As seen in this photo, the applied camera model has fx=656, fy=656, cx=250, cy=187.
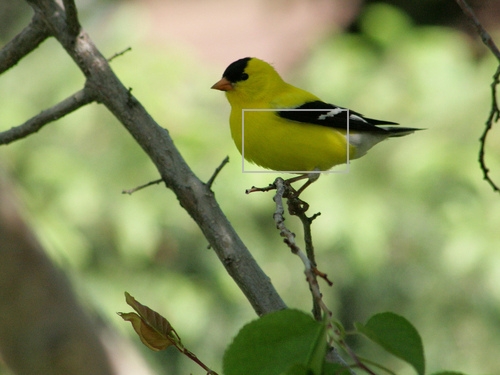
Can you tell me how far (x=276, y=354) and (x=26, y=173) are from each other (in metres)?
4.05

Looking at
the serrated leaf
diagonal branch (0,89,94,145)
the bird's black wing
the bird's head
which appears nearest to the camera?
the serrated leaf

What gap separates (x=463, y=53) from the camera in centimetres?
553

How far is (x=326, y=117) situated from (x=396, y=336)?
173 cm

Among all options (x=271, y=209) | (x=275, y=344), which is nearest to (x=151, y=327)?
(x=275, y=344)

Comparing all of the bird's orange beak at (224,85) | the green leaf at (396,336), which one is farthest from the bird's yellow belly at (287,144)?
the green leaf at (396,336)

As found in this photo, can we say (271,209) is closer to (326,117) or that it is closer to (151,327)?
(326,117)

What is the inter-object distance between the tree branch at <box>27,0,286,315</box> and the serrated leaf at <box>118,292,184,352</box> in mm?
545

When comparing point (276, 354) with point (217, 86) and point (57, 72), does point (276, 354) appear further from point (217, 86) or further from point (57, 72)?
point (57, 72)

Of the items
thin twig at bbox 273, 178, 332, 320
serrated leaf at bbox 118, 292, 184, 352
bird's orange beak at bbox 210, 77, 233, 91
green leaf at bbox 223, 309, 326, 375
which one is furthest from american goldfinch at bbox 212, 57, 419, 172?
Answer: green leaf at bbox 223, 309, 326, 375

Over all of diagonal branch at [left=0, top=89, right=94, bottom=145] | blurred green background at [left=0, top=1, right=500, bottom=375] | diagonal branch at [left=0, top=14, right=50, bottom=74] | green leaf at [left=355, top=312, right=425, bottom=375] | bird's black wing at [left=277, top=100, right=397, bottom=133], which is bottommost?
blurred green background at [left=0, top=1, right=500, bottom=375]

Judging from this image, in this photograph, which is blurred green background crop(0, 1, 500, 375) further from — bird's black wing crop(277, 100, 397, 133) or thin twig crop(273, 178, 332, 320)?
thin twig crop(273, 178, 332, 320)

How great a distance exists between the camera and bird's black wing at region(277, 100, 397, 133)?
8.24 ft

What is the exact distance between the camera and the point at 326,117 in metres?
2.55

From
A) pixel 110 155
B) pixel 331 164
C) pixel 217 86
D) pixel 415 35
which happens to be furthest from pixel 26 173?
A: pixel 415 35
